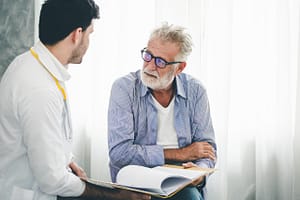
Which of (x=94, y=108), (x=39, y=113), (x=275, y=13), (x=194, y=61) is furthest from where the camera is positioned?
(x=94, y=108)

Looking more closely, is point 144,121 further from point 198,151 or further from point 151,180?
point 151,180

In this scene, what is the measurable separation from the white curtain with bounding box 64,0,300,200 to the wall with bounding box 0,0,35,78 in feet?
1.77

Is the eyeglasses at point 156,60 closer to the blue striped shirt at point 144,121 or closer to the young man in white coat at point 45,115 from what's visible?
the blue striped shirt at point 144,121

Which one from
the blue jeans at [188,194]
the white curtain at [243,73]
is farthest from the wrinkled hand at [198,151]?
the white curtain at [243,73]

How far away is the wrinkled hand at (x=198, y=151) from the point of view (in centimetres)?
195

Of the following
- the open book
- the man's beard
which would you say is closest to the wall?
the man's beard

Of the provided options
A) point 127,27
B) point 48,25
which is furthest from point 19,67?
point 127,27

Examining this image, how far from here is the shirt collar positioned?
4.82ft

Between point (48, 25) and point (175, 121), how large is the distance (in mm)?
777

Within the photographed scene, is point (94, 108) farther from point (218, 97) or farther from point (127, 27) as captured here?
point (218, 97)

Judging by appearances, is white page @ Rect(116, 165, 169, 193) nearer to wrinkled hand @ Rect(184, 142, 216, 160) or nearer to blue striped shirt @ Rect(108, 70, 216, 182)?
blue striped shirt @ Rect(108, 70, 216, 182)

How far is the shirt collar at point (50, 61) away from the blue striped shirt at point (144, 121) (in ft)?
1.58

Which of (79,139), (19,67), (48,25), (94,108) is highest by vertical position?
(48,25)

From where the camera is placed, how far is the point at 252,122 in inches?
91.4
